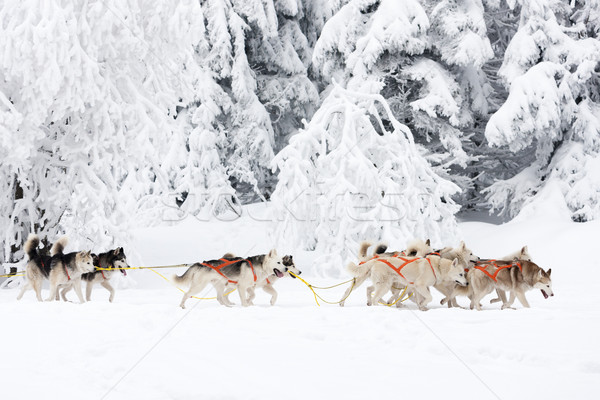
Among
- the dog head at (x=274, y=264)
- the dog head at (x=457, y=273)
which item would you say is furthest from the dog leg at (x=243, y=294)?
the dog head at (x=457, y=273)

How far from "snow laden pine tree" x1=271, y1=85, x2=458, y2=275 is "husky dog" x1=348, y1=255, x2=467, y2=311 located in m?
4.69

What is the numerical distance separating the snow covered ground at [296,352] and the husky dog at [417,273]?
464 millimetres

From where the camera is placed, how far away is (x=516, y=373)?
4.11 metres

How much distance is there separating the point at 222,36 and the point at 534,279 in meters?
15.0

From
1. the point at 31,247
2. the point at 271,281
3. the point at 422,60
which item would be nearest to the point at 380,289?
the point at 271,281

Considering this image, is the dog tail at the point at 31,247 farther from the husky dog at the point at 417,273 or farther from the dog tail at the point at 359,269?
the husky dog at the point at 417,273

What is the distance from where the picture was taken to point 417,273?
699 cm

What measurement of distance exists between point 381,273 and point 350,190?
4884 mm

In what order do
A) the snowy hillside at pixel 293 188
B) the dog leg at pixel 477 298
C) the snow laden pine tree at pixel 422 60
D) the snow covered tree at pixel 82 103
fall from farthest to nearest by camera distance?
the snow laden pine tree at pixel 422 60 → the snow covered tree at pixel 82 103 → the dog leg at pixel 477 298 → the snowy hillside at pixel 293 188

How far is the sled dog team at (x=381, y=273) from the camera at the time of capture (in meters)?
6.89

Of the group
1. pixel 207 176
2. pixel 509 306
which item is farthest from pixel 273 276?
pixel 207 176

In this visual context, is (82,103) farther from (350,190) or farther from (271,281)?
(350,190)

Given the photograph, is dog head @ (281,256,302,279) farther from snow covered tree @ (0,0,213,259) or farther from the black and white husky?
snow covered tree @ (0,0,213,259)

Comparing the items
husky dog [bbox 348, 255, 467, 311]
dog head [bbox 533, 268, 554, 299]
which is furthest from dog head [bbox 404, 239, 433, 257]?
dog head [bbox 533, 268, 554, 299]
